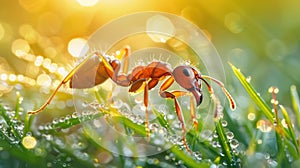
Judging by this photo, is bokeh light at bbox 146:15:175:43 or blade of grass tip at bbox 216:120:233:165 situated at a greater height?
bokeh light at bbox 146:15:175:43

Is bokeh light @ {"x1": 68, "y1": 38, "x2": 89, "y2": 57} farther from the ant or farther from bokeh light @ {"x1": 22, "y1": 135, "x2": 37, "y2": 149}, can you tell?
bokeh light @ {"x1": 22, "y1": 135, "x2": 37, "y2": 149}

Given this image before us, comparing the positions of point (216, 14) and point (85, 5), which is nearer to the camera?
point (216, 14)

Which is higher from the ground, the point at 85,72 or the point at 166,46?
the point at 166,46

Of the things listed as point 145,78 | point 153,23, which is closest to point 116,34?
point 153,23

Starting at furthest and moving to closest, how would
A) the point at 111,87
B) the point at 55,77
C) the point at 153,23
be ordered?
1. the point at 153,23
2. the point at 55,77
3. the point at 111,87

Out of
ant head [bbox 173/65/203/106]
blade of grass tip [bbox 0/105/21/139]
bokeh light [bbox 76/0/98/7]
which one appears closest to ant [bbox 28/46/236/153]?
ant head [bbox 173/65/203/106]

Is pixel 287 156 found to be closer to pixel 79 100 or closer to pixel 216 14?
pixel 79 100

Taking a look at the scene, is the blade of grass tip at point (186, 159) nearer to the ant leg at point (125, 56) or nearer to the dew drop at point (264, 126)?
the dew drop at point (264, 126)
